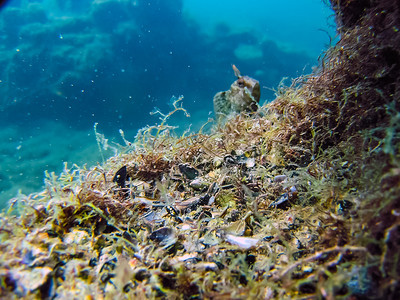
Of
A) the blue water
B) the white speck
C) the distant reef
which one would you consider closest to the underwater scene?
the white speck

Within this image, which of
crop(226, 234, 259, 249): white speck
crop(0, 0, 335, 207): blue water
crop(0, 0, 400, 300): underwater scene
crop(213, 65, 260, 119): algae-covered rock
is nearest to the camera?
crop(0, 0, 400, 300): underwater scene

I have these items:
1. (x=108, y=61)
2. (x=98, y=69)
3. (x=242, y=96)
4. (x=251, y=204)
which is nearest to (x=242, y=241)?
(x=251, y=204)

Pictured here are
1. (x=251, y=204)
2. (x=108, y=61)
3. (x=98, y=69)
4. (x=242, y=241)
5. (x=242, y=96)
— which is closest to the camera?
(x=242, y=241)

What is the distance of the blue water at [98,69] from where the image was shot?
61.3ft

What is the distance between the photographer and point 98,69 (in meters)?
24.6

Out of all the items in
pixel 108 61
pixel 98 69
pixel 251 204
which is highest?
pixel 108 61

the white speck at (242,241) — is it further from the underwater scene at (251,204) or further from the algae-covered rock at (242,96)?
the algae-covered rock at (242,96)

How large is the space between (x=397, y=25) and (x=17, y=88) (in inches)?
1134

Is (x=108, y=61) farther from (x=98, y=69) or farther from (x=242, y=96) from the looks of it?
(x=242, y=96)

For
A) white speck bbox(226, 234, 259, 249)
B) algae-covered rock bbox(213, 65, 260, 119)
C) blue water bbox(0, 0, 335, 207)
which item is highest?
blue water bbox(0, 0, 335, 207)

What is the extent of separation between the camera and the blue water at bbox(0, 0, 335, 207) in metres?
18.7

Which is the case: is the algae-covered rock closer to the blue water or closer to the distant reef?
the blue water

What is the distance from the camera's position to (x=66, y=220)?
48.9 inches

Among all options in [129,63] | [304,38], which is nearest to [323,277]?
[129,63]
